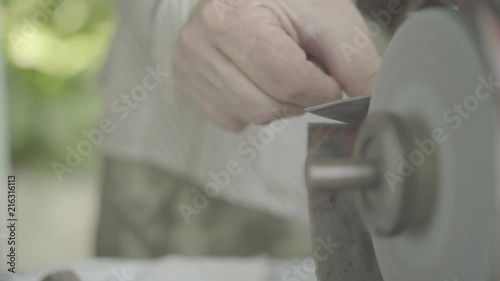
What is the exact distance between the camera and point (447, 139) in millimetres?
525

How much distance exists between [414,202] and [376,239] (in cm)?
12

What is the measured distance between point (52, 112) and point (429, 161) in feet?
2.10

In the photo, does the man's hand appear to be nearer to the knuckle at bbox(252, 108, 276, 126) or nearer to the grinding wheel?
the knuckle at bbox(252, 108, 276, 126)

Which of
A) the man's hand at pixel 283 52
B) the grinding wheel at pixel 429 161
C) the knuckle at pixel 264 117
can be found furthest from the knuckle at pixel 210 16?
the grinding wheel at pixel 429 161

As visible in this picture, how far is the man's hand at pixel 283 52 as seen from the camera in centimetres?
86

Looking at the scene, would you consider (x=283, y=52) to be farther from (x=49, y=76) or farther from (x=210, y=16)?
(x=49, y=76)

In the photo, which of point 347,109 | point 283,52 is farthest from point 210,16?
point 347,109

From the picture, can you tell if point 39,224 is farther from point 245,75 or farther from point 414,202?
point 414,202

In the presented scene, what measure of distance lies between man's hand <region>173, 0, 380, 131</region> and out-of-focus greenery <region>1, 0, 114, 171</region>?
7.6 inches

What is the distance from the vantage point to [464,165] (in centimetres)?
50

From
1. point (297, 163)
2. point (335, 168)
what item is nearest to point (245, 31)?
point (297, 163)

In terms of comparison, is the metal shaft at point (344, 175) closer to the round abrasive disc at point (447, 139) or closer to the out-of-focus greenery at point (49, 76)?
the round abrasive disc at point (447, 139)

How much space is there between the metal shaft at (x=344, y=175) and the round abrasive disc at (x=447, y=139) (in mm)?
47

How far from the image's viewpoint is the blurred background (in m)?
0.95
